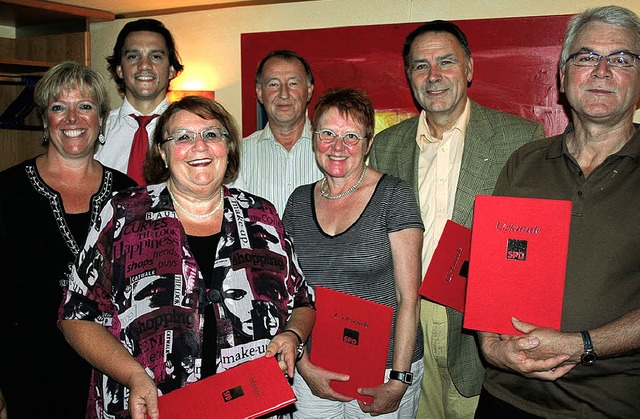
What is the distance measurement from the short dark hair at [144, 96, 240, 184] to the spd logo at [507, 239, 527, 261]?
1.08m

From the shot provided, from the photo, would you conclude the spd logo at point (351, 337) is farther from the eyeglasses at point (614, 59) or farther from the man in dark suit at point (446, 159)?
the eyeglasses at point (614, 59)

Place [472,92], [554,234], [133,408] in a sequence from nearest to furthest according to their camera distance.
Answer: [133,408], [554,234], [472,92]

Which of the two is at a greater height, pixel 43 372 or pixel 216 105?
pixel 216 105

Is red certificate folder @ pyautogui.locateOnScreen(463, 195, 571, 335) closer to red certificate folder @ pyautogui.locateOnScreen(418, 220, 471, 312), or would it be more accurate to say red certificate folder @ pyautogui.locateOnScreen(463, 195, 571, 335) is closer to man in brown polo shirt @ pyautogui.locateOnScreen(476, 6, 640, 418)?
man in brown polo shirt @ pyautogui.locateOnScreen(476, 6, 640, 418)

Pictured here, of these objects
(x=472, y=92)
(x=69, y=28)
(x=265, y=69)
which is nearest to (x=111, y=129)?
(x=265, y=69)

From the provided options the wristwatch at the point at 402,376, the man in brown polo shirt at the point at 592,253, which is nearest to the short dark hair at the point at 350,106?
the man in brown polo shirt at the point at 592,253

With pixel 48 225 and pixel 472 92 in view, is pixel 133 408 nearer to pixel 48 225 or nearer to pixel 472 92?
pixel 48 225

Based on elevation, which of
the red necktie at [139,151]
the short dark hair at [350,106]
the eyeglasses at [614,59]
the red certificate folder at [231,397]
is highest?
the eyeglasses at [614,59]

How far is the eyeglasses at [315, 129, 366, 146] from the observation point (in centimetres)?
245

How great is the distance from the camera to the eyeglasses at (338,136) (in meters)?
2.45

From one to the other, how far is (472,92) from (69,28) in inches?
157

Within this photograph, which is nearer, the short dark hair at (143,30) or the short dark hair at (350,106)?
the short dark hair at (350,106)

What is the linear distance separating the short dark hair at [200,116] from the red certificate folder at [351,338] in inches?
24.5

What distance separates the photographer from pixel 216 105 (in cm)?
211
